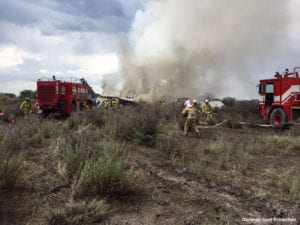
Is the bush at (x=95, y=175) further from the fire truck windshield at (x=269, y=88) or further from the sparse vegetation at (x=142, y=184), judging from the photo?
the fire truck windshield at (x=269, y=88)

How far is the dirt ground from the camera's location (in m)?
4.75

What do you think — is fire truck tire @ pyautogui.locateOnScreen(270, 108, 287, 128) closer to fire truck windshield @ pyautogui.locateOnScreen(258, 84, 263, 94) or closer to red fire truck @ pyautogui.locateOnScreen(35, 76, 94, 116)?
fire truck windshield @ pyautogui.locateOnScreen(258, 84, 263, 94)

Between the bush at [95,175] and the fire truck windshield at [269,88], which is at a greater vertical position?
the fire truck windshield at [269,88]

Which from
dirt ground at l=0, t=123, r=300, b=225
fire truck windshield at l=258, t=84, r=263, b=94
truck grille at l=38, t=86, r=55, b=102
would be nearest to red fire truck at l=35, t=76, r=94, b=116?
truck grille at l=38, t=86, r=55, b=102

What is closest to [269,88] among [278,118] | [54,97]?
[278,118]

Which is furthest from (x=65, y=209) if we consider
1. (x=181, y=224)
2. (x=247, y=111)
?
(x=247, y=111)

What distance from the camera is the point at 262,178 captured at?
7.24 m

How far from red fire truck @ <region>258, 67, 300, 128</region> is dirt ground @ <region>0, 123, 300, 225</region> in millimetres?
12497

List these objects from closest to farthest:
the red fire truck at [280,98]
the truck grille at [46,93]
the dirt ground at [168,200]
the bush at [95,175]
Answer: the dirt ground at [168,200], the bush at [95,175], the red fire truck at [280,98], the truck grille at [46,93]

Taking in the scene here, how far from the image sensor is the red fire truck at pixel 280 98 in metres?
18.7

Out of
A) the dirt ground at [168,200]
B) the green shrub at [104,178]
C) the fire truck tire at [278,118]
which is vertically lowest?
the dirt ground at [168,200]

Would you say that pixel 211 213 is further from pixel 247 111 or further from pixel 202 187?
pixel 247 111

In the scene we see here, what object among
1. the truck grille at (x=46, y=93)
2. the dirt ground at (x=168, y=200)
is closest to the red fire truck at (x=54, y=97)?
the truck grille at (x=46, y=93)

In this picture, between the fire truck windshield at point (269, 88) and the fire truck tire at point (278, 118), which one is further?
the fire truck windshield at point (269, 88)
